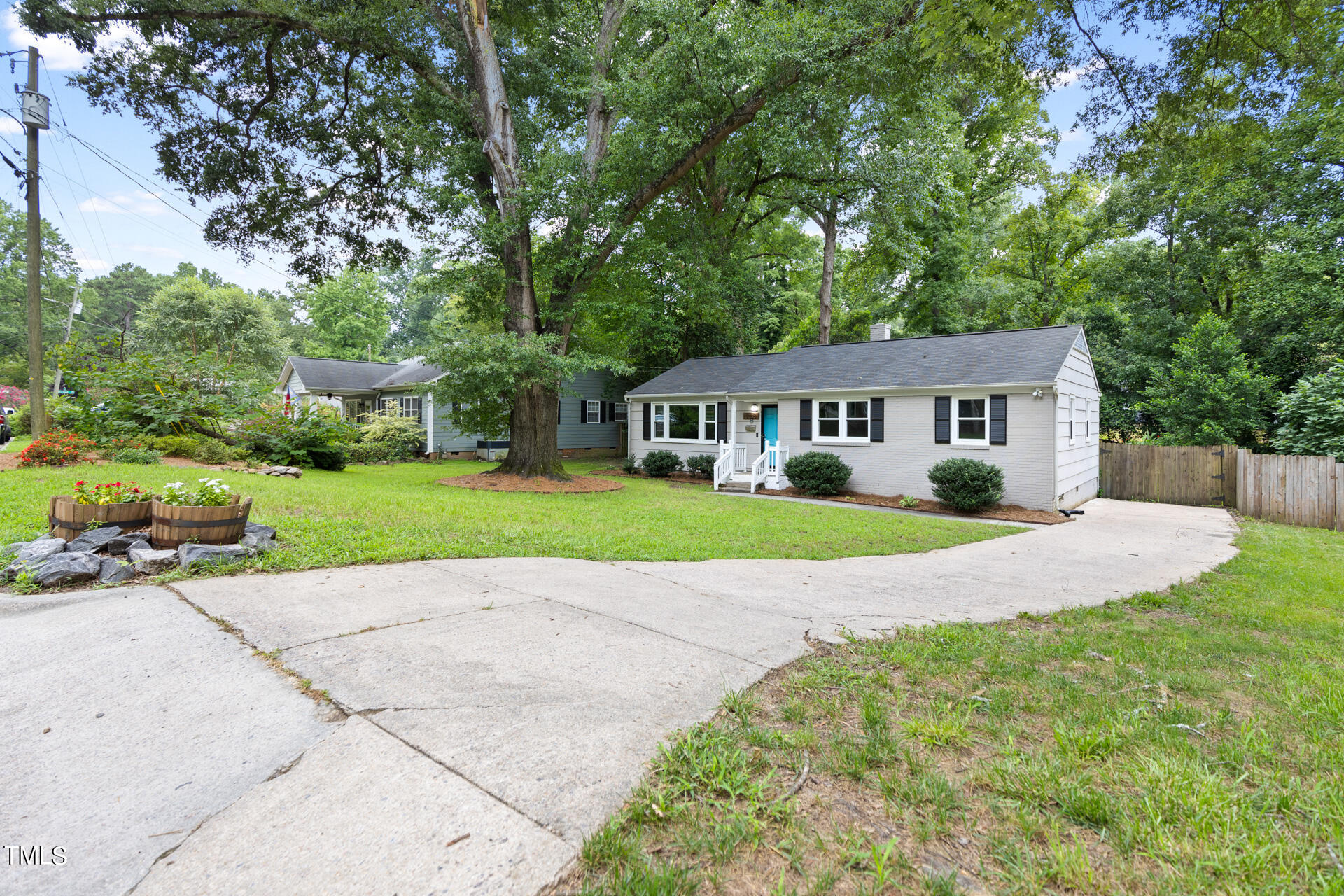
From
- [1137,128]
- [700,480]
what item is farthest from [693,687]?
[700,480]

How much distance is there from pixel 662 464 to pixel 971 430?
9.17 meters

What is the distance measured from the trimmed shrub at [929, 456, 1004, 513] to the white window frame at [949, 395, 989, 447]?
2.14 feet

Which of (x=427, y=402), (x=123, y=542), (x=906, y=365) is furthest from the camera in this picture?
(x=427, y=402)

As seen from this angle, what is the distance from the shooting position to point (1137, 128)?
7.05 metres

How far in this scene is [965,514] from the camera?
12984 millimetres

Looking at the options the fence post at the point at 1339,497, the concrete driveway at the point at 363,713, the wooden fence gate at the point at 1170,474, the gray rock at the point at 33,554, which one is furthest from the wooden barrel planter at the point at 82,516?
the wooden fence gate at the point at 1170,474

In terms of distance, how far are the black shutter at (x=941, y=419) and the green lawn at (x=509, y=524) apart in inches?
116

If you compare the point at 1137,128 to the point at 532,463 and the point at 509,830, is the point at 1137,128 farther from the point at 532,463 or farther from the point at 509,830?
the point at 532,463

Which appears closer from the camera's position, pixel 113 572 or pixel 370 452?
pixel 113 572

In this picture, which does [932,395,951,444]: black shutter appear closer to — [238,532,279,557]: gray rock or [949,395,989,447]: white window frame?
[949,395,989,447]: white window frame

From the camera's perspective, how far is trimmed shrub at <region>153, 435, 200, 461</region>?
13.4 metres

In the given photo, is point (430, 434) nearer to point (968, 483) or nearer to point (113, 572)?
point (968, 483)

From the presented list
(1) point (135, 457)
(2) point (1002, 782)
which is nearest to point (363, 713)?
(2) point (1002, 782)

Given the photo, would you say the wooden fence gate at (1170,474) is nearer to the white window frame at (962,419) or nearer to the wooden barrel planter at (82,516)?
the white window frame at (962,419)
